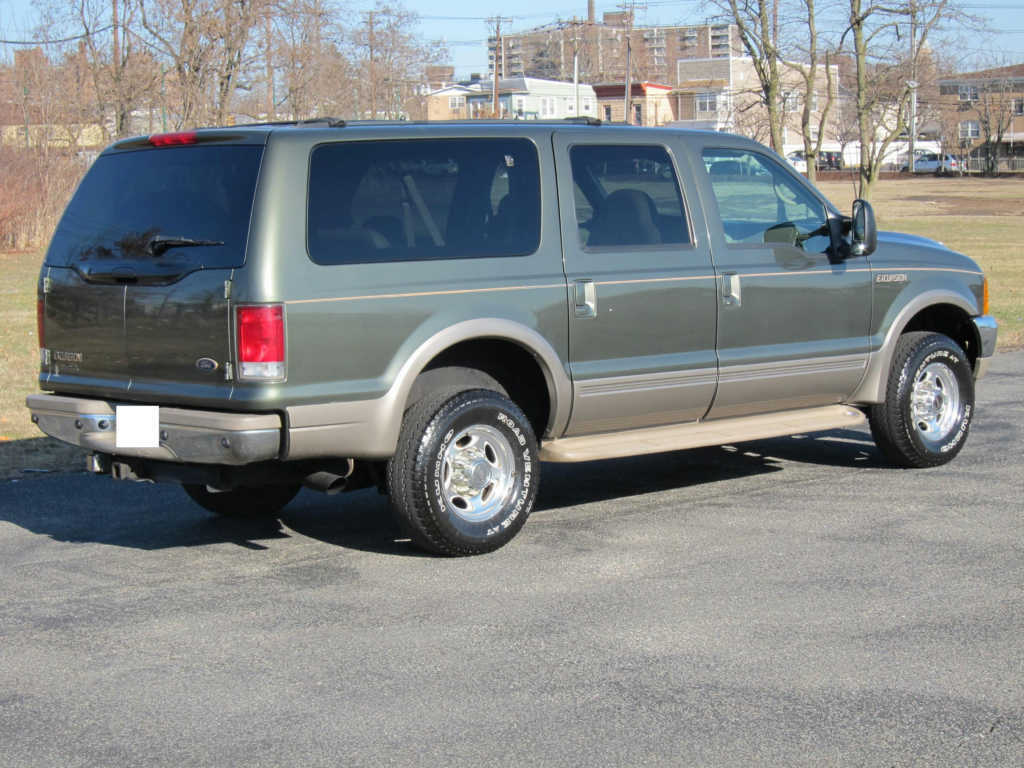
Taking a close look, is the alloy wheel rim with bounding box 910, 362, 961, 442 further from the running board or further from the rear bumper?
the rear bumper

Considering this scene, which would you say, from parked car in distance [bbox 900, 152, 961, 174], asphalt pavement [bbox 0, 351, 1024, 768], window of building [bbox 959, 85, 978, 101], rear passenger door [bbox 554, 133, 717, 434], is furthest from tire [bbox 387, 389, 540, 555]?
window of building [bbox 959, 85, 978, 101]

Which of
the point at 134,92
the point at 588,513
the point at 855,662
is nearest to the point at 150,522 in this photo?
the point at 588,513

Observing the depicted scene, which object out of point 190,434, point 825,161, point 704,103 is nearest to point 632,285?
point 190,434

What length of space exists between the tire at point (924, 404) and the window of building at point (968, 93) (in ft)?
389

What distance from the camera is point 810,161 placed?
120 feet

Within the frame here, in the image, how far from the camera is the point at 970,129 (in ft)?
401

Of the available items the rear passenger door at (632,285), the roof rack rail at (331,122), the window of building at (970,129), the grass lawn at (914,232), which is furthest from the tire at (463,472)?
the window of building at (970,129)

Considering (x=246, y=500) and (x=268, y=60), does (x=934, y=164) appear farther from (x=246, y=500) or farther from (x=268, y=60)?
(x=246, y=500)

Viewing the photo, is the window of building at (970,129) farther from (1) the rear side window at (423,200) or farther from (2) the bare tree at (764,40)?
(1) the rear side window at (423,200)

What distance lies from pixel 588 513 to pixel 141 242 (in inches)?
108

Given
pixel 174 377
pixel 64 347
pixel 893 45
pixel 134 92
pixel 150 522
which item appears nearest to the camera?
pixel 174 377

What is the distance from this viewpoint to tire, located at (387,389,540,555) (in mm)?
6227

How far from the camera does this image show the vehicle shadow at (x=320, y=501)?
22.9 ft

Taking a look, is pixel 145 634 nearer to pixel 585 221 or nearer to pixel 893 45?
pixel 585 221
